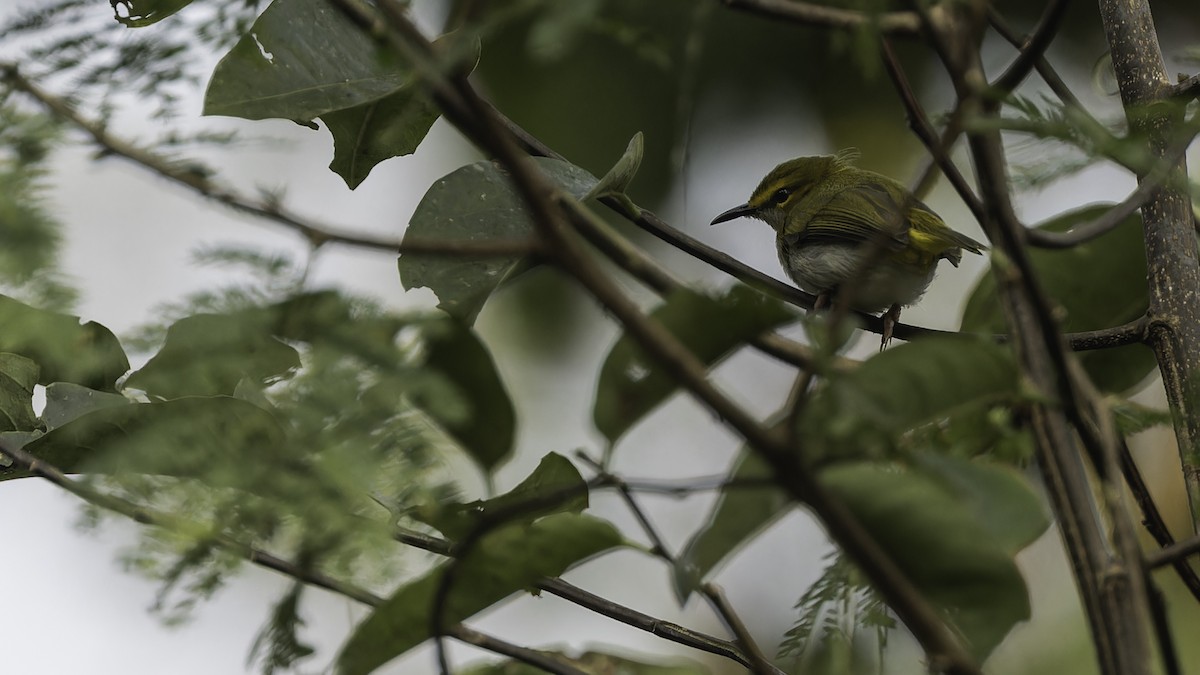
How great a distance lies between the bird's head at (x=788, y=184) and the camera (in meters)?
3.03

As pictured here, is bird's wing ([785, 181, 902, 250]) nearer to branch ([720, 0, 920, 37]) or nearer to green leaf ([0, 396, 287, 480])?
branch ([720, 0, 920, 37])

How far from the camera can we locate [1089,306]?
133 cm

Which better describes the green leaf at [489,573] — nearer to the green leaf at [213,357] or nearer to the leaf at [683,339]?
the leaf at [683,339]

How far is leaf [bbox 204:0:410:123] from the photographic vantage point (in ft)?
3.08

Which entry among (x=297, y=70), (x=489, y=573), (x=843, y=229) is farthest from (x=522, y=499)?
(x=843, y=229)

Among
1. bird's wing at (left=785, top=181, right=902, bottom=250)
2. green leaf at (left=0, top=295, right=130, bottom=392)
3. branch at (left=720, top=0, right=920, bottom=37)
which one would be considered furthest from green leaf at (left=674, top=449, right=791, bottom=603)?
bird's wing at (left=785, top=181, right=902, bottom=250)

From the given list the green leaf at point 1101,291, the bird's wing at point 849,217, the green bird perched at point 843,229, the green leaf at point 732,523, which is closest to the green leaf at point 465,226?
the green leaf at point 732,523

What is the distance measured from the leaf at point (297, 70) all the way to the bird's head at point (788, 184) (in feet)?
6.89

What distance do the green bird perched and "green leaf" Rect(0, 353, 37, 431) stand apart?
1.48 meters

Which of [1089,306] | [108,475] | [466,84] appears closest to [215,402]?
[108,475]

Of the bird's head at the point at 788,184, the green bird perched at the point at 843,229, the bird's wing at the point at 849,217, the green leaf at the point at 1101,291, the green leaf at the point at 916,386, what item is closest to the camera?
the green leaf at the point at 916,386

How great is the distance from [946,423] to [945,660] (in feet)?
1.09

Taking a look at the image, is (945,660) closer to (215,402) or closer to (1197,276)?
(215,402)

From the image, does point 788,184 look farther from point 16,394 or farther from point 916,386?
point 916,386
